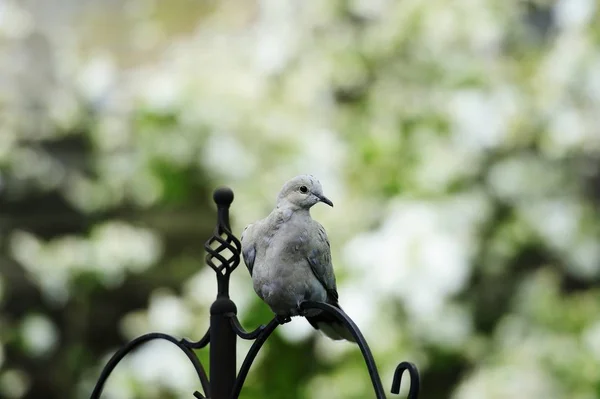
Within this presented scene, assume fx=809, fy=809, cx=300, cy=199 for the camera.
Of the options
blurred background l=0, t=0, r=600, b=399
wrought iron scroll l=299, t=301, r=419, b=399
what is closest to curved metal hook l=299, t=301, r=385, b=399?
wrought iron scroll l=299, t=301, r=419, b=399

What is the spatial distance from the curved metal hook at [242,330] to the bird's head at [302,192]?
12 centimetres

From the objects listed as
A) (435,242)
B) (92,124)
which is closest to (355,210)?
(435,242)

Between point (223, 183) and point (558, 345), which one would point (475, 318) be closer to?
point (558, 345)

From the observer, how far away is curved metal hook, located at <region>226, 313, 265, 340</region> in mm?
769

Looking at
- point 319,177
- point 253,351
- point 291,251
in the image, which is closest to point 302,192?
point 291,251

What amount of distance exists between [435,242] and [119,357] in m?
1.11

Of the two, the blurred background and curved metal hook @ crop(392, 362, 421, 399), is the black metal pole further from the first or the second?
the blurred background

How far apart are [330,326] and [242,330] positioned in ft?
0.35

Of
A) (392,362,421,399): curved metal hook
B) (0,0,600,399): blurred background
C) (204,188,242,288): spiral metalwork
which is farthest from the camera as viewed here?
(0,0,600,399): blurred background

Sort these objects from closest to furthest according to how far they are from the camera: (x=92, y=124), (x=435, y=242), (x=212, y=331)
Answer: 1. (x=212, y=331)
2. (x=435, y=242)
3. (x=92, y=124)

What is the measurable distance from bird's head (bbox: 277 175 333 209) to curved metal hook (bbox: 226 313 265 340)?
124 millimetres

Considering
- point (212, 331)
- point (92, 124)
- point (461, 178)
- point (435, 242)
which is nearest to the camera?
point (212, 331)

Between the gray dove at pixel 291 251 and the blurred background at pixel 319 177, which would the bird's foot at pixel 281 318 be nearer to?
the gray dove at pixel 291 251

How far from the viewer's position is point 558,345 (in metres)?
1.92
